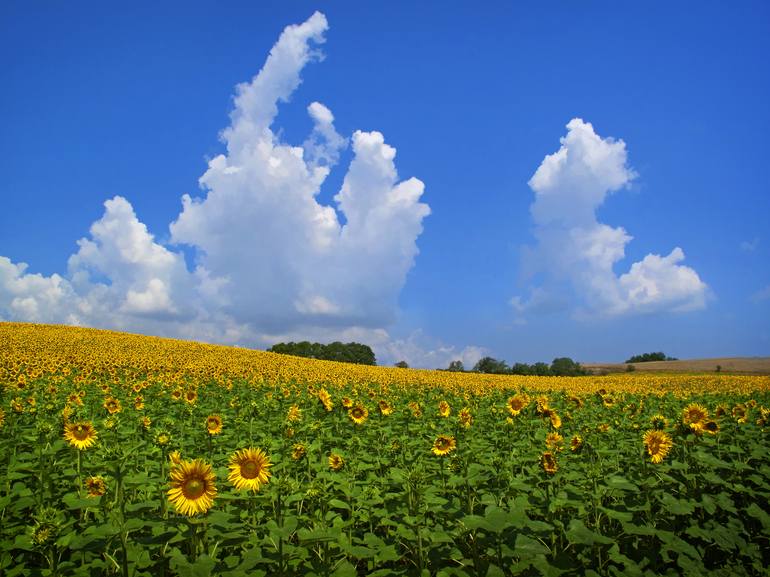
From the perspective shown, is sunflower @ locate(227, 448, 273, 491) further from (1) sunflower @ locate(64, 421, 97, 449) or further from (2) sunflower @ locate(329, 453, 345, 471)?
(1) sunflower @ locate(64, 421, 97, 449)

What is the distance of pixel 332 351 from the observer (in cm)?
8362

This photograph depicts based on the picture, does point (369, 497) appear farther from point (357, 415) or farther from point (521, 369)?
point (521, 369)

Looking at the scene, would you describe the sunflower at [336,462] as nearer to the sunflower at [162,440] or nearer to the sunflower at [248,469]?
the sunflower at [248,469]

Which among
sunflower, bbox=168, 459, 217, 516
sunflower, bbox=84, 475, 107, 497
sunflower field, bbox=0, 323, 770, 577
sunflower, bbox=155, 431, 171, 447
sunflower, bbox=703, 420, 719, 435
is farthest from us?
sunflower, bbox=703, 420, 719, 435

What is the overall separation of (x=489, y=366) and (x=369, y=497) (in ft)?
246

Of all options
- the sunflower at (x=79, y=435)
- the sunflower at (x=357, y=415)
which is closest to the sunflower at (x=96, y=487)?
the sunflower at (x=79, y=435)

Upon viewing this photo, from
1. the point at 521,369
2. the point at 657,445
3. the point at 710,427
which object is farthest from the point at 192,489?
the point at 521,369

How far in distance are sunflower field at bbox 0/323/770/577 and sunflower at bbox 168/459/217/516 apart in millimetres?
13

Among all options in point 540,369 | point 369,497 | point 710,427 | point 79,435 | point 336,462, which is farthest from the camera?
point 540,369

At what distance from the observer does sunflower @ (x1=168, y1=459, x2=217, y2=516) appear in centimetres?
394

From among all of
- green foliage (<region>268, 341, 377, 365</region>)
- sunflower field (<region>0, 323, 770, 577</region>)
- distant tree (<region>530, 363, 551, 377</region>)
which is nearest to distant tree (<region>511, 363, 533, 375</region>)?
distant tree (<region>530, 363, 551, 377</region>)

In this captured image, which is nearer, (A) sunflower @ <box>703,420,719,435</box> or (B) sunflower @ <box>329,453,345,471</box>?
(B) sunflower @ <box>329,453,345,471</box>

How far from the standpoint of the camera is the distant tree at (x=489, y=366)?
7238 cm

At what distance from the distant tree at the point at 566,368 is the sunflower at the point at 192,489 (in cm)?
7194
